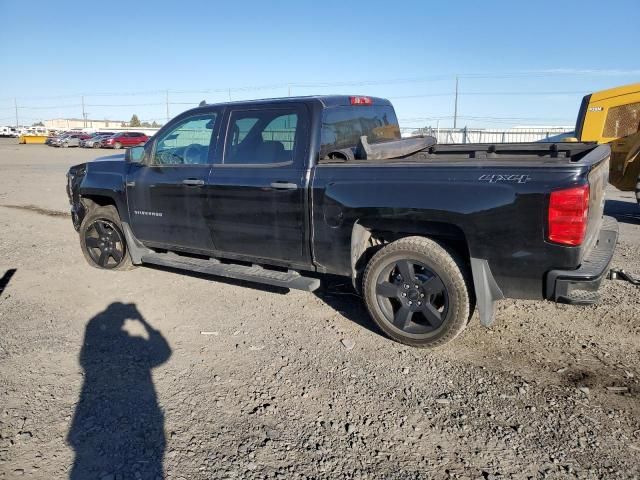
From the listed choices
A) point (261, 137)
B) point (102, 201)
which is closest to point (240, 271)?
point (261, 137)

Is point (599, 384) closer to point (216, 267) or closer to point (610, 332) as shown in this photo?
point (610, 332)

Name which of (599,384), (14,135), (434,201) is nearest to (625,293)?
(599,384)

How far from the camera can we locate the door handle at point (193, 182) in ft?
16.1

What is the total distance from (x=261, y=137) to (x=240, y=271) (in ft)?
4.32

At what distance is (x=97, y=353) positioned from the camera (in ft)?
13.1

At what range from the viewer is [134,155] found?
5.64 m

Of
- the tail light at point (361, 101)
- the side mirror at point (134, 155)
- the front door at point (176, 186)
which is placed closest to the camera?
the tail light at point (361, 101)

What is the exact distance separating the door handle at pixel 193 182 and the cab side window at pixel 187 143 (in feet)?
0.63

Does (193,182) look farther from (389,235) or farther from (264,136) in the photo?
(389,235)

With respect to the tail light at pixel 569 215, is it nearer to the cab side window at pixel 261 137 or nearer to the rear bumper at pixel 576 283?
the rear bumper at pixel 576 283

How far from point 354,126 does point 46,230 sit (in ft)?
21.4

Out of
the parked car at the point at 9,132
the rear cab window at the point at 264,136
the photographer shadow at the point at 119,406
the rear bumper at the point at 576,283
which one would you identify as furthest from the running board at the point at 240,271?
the parked car at the point at 9,132

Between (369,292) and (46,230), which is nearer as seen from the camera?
(369,292)

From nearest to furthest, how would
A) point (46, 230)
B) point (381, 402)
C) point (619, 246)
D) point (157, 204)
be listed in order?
1. point (381, 402)
2. point (157, 204)
3. point (619, 246)
4. point (46, 230)
